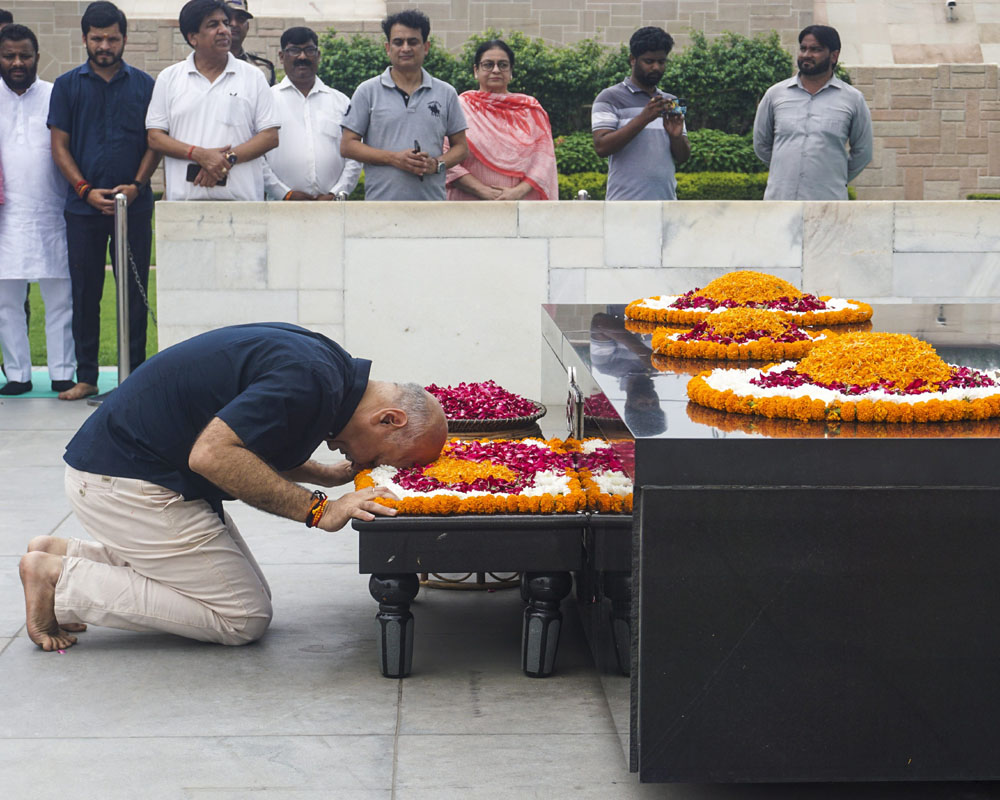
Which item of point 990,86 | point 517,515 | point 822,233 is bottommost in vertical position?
point 517,515

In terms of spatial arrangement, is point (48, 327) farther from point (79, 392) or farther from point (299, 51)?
point (299, 51)

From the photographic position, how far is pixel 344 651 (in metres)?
4.34

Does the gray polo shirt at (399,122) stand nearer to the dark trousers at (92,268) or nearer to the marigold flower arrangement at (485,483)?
the dark trousers at (92,268)

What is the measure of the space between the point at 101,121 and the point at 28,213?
883 mm

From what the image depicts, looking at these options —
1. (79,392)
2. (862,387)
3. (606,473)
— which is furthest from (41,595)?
(79,392)

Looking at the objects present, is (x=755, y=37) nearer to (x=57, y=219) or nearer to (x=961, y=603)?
(x=57, y=219)

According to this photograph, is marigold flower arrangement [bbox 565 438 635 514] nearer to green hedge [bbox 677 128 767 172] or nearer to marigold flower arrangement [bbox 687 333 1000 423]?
marigold flower arrangement [bbox 687 333 1000 423]

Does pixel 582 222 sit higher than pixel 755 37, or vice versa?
pixel 755 37

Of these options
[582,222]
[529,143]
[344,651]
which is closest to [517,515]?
[344,651]

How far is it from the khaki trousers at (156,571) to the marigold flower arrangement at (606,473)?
3.67 feet

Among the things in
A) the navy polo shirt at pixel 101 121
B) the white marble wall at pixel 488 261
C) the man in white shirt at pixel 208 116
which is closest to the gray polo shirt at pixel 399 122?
the white marble wall at pixel 488 261

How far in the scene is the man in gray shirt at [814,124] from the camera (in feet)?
28.7

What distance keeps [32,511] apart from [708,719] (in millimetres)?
3953

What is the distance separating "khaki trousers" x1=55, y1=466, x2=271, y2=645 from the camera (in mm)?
4238
